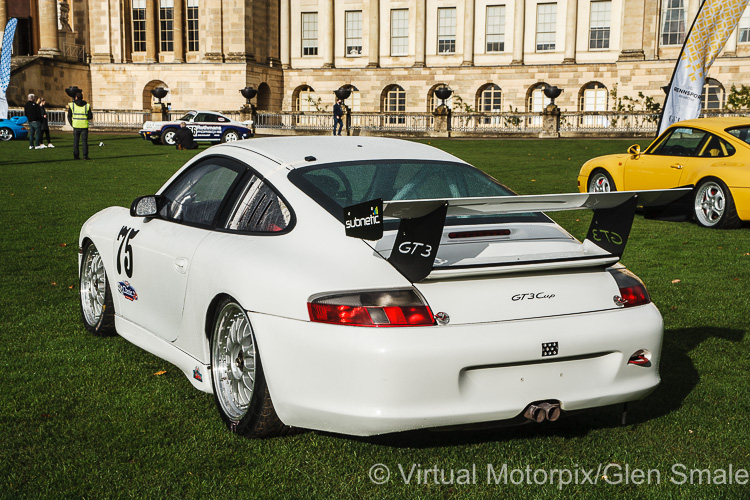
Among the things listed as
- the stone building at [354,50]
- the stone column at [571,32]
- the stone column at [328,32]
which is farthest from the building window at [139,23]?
the stone column at [571,32]

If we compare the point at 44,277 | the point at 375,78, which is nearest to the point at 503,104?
the point at 375,78

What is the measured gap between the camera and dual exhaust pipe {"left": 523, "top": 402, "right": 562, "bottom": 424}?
3.81m

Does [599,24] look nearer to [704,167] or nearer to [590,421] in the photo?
[704,167]

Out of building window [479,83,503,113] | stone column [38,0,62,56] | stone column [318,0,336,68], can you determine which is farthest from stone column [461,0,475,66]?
stone column [38,0,62,56]

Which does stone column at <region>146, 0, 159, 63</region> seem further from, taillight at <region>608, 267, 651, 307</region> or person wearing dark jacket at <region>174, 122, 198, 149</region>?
taillight at <region>608, 267, 651, 307</region>

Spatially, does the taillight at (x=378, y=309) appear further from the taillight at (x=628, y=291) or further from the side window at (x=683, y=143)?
the side window at (x=683, y=143)

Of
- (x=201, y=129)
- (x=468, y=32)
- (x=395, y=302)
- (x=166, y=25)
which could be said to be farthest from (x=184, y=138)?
(x=395, y=302)

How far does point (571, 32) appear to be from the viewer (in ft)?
177

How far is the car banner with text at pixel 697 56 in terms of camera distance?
54.5ft

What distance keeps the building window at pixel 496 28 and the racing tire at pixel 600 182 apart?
43638mm

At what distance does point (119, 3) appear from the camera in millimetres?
57688

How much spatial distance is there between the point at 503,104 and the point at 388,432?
177ft

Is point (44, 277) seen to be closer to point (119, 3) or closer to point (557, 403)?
point (557, 403)

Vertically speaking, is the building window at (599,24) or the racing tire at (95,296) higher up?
the building window at (599,24)
